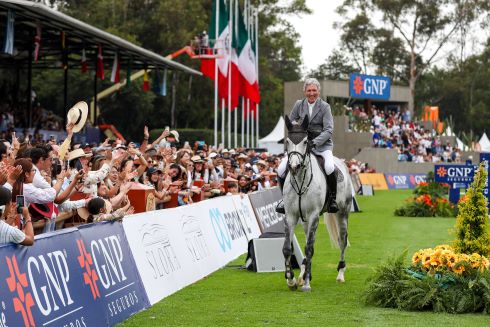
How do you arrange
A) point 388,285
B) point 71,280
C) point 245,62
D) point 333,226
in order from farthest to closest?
point 245,62, point 333,226, point 388,285, point 71,280

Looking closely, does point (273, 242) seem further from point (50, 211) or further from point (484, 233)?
point (50, 211)

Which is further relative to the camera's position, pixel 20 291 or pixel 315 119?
pixel 315 119

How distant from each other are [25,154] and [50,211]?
2.29 feet

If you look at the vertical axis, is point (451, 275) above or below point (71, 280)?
below

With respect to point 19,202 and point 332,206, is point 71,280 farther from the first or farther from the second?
point 332,206

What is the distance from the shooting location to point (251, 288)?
1373 centimetres

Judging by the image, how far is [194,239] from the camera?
1473 centimetres

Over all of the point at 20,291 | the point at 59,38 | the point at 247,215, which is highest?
the point at 59,38

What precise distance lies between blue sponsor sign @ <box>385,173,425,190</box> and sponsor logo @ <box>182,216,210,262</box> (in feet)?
151

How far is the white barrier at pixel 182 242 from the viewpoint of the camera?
38.7 ft

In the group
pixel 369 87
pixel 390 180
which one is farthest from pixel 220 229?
pixel 369 87

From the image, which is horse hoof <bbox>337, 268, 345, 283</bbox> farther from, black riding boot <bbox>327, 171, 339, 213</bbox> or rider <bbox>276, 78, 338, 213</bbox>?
rider <bbox>276, 78, 338, 213</bbox>

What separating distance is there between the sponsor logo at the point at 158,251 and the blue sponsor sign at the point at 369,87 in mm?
53491

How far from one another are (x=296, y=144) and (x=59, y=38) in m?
24.2
